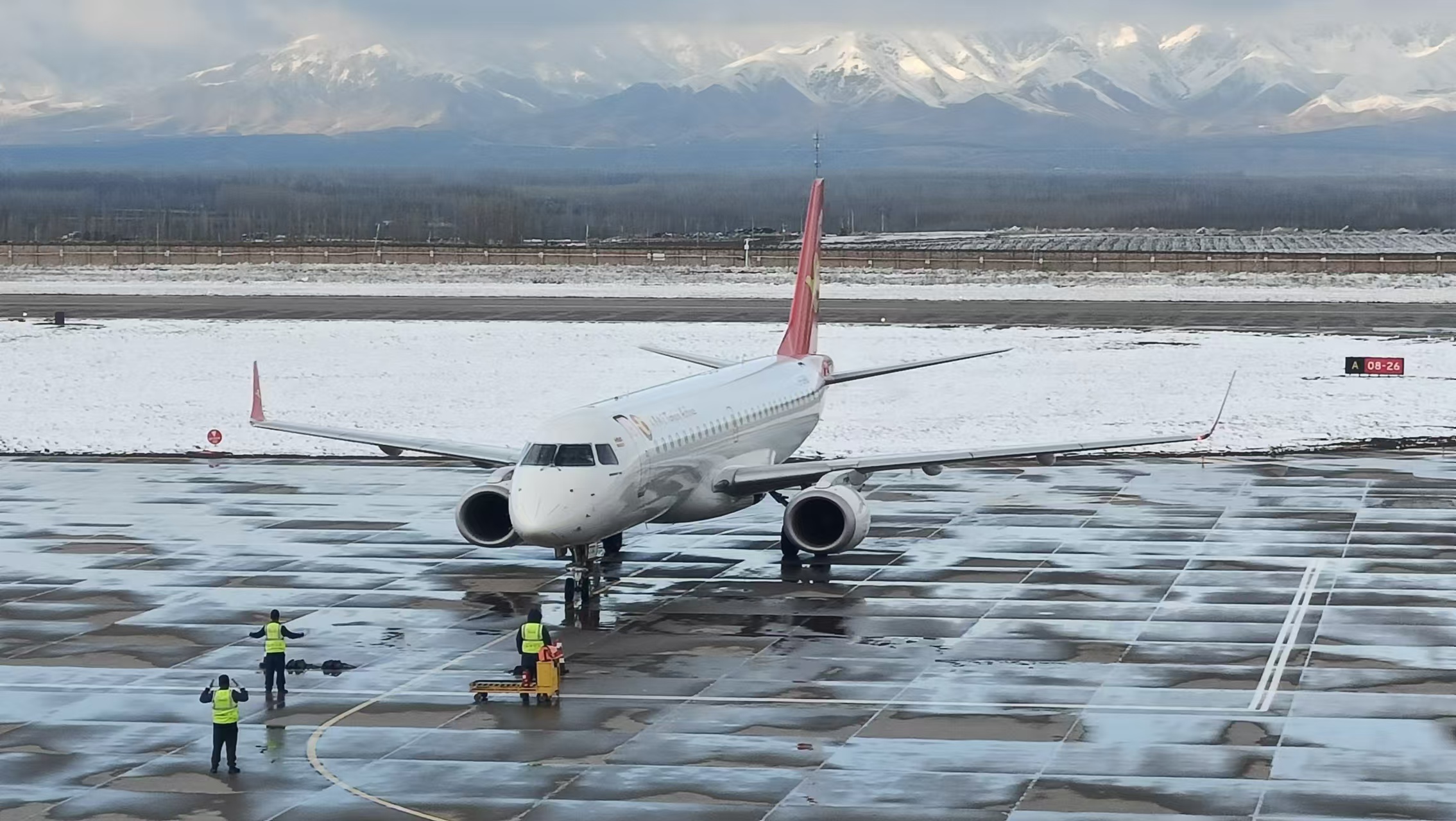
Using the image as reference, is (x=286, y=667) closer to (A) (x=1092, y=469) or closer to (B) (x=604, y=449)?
(B) (x=604, y=449)

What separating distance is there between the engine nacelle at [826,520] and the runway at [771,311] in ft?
160

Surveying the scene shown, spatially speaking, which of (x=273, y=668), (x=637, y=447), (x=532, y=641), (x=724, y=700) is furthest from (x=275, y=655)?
(x=637, y=447)

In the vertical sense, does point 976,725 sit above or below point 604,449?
below

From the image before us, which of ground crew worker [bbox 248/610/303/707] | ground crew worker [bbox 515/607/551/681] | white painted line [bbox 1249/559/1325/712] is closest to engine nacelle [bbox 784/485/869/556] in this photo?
white painted line [bbox 1249/559/1325/712]

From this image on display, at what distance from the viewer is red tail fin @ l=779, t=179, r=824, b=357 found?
165 ft

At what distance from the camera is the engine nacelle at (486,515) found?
3869 cm

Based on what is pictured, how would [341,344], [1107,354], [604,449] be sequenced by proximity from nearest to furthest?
[604,449], [1107,354], [341,344]

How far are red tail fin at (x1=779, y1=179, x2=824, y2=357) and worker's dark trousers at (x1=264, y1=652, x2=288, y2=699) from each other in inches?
855

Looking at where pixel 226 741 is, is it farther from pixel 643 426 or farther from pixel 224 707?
pixel 643 426

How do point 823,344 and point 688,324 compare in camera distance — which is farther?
point 688,324

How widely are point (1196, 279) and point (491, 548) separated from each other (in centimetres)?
7659

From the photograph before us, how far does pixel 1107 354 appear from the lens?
76.0m

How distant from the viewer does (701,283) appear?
11525 centimetres

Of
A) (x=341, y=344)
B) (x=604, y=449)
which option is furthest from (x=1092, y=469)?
(x=341, y=344)
